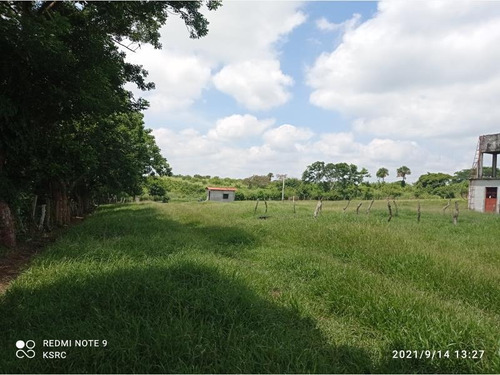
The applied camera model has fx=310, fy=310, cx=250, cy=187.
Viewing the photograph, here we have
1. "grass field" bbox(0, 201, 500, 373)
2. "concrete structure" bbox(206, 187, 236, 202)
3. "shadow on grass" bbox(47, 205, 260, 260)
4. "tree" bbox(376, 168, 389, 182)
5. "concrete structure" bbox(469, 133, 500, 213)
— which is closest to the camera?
"grass field" bbox(0, 201, 500, 373)

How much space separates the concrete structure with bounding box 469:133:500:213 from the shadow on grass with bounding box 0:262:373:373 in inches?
1173

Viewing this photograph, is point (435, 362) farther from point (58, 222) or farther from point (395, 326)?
point (58, 222)

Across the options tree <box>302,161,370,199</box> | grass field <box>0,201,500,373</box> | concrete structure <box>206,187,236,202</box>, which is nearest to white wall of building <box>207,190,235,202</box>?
concrete structure <box>206,187,236,202</box>

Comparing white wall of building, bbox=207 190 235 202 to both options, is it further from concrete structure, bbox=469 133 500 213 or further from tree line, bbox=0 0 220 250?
tree line, bbox=0 0 220 250

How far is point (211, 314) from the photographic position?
161 inches

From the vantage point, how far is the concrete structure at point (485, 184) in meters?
26.7

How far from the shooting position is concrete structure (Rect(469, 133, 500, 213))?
26.7 m

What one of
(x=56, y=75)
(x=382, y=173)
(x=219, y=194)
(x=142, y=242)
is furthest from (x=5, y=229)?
(x=382, y=173)

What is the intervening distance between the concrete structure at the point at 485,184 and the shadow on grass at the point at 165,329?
2980 centimetres

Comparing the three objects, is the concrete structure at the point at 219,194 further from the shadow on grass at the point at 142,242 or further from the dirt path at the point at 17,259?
the dirt path at the point at 17,259

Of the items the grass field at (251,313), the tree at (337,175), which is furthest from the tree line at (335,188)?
the grass field at (251,313)

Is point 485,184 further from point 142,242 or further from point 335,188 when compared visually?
point 335,188

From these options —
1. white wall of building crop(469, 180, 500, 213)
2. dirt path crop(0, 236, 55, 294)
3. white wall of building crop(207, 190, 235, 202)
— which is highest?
white wall of building crop(469, 180, 500, 213)

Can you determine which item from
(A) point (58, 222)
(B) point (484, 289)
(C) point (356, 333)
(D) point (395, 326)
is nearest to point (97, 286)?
(C) point (356, 333)
